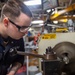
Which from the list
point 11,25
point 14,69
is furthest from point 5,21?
point 14,69

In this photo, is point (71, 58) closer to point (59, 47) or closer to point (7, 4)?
point (59, 47)

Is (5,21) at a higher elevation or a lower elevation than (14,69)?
higher

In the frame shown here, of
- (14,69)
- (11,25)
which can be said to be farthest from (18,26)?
(14,69)

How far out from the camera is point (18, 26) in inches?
43.5

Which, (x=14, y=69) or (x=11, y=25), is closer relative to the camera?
(x=11, y=25)

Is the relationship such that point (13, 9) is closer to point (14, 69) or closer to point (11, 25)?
point (11, 25)

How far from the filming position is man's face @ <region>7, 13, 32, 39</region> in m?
1.08

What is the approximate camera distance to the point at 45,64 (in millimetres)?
1028

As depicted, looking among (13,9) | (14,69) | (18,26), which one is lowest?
(14,69)

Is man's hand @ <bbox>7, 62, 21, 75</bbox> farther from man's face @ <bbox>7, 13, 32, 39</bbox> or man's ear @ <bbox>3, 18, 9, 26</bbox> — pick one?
man's ear @ <bbox>3, 18, 9, 26</bbox>

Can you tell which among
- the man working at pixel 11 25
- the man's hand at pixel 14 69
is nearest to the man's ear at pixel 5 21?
the man working at pixel 11 25

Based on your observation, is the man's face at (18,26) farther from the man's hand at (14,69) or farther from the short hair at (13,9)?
the man's hand at (14,69)

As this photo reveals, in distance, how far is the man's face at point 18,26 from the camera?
108cm

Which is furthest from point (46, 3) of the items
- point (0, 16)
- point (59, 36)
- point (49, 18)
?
point (0, 16)
